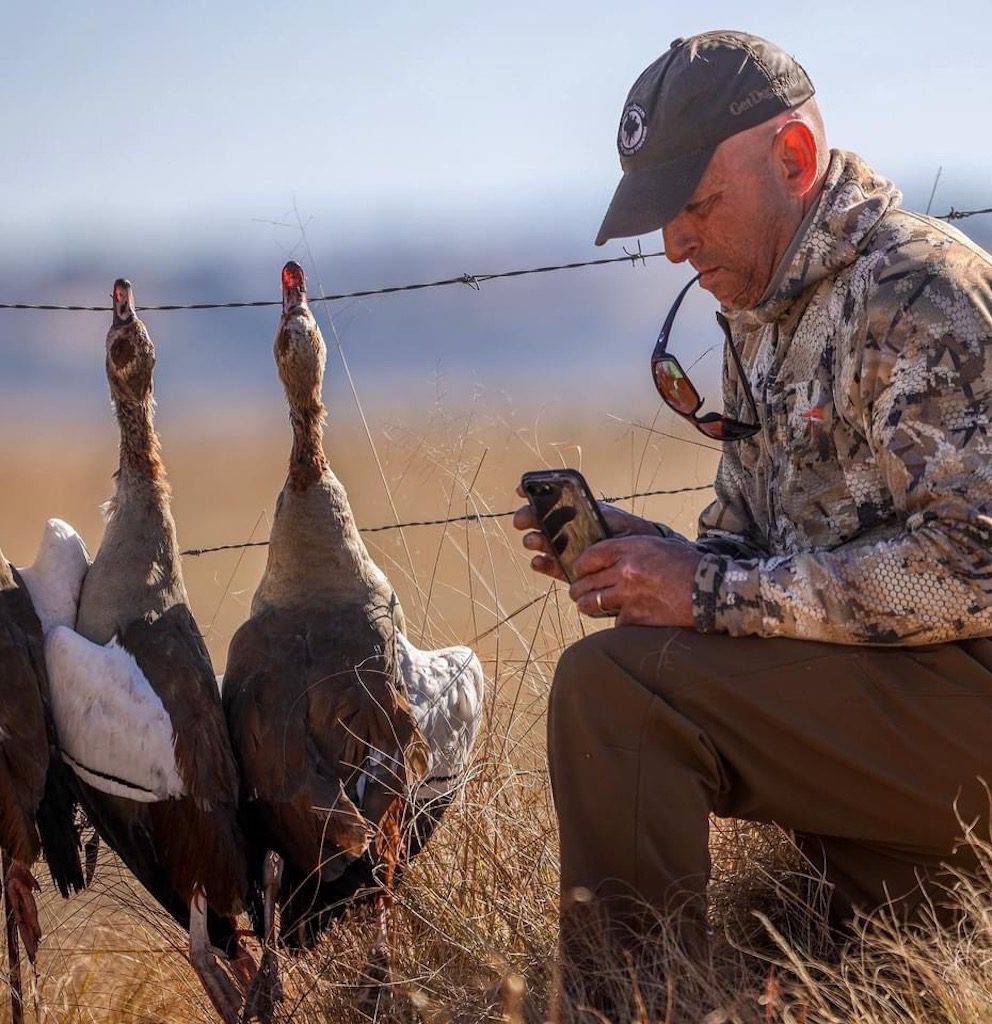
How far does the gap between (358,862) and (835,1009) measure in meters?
1.62

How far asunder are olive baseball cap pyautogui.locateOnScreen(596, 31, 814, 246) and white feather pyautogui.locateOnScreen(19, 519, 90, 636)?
1.88m

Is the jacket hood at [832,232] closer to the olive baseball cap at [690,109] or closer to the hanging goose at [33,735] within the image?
the olive baseball cap at [690,109]

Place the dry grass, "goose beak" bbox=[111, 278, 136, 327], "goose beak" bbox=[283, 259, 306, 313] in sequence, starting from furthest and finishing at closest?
1. "goose beak" bbox=[283, 259, 306, 313]
2. "goose beak" bbox=[111, 278, 136, 327]
3. the dry grass

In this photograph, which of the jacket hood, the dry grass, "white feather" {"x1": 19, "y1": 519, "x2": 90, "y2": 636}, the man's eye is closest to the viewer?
the dry grass

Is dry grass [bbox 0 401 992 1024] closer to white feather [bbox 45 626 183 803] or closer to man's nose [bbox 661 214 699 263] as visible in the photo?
white feather [bbox 45 626 183 803]

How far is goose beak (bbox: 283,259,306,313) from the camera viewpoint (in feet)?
16.5

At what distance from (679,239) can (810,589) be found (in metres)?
0.88

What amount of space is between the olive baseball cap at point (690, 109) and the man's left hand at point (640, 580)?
71cm

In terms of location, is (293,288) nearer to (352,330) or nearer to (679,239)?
(679,239)

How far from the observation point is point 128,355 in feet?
15.9

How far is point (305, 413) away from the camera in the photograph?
5043 millimetres

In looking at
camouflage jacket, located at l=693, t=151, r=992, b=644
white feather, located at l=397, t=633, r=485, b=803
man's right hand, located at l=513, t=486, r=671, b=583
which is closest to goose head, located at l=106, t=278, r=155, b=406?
white feather, located at l=397, t=633, r=485, b=803

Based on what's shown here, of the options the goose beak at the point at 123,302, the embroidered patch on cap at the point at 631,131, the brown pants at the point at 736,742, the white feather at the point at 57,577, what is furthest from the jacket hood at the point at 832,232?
the white feather at the point at 57,577

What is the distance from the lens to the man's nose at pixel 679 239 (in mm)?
3645
